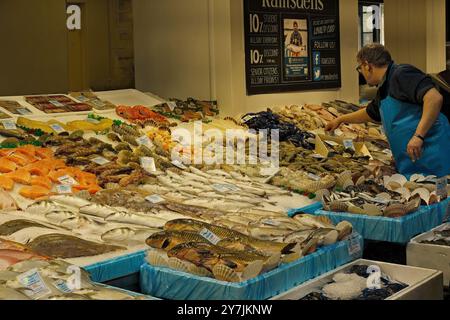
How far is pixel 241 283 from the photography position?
8.63ft

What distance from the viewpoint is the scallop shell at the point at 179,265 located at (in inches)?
111

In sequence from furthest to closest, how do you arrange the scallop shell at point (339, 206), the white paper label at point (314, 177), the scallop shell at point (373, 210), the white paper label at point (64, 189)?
the white paper label at point (314, 177) → the white paper label at point (64, 189) → the scallop shell at point (339, 206) → the scallop shell at point (373, 210)

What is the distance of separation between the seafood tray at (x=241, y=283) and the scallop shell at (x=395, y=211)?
605 mm

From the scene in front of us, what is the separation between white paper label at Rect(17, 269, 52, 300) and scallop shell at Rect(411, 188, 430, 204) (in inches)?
91.9

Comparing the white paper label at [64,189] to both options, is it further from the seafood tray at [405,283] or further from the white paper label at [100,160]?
the seafood tray at [405,283]

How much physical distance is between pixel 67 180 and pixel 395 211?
1874mm

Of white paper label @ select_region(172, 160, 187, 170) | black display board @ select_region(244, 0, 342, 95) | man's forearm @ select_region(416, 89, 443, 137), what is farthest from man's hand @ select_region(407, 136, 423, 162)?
black display board @ select_region(244, 0, 342, 95)

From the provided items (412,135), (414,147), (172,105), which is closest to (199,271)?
(414,147)

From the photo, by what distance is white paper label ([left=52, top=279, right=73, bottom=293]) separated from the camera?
2.40 meters

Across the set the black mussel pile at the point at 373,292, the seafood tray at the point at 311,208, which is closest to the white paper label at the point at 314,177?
the seafood tray at the point at 311,208

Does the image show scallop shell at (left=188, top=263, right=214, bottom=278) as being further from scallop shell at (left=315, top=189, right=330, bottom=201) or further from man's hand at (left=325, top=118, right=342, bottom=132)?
man's hand at (left=325, top=118, right=342, bottom=132)

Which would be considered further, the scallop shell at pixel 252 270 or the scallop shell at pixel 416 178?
the scallop shell at pixel 416 178

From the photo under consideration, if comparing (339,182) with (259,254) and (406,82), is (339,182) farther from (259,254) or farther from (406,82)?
(259,254)
